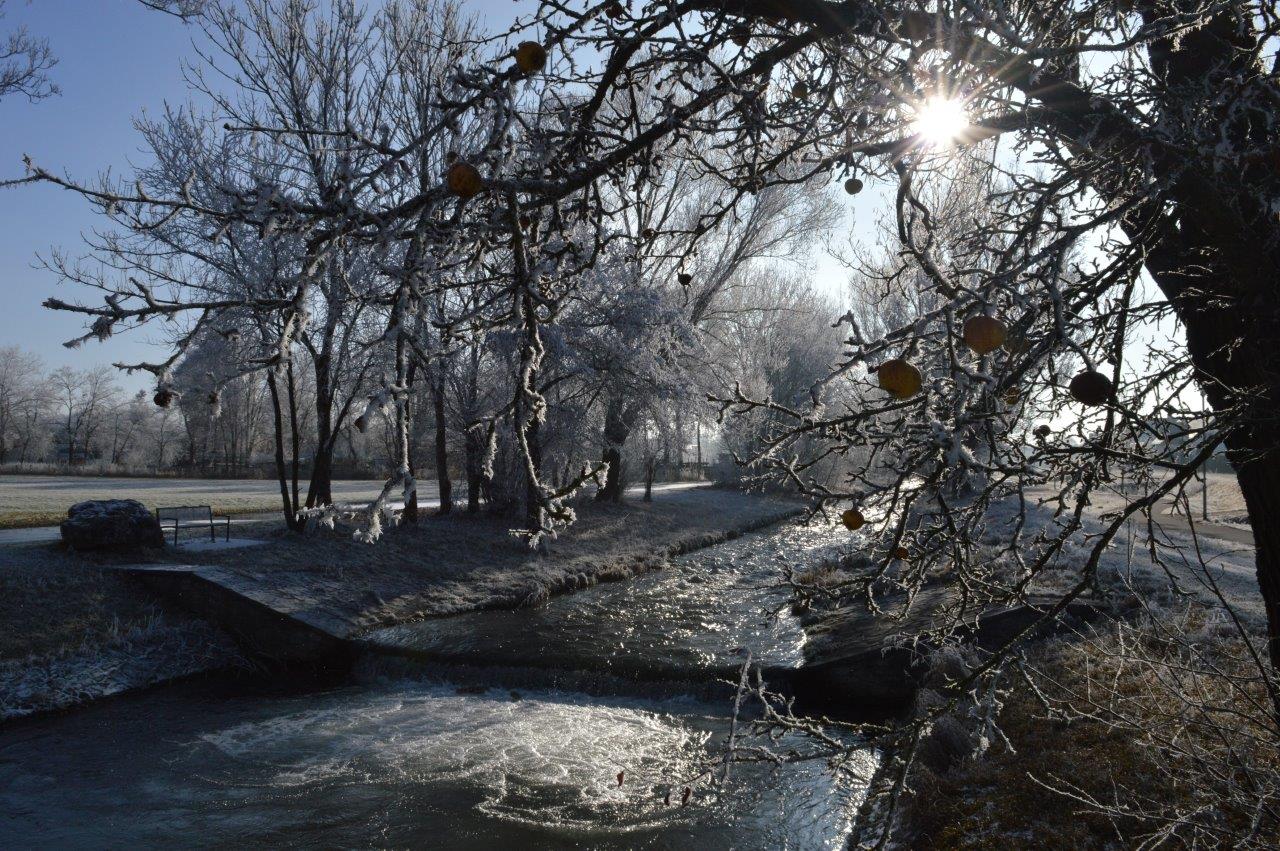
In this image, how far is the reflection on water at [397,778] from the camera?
5.78 meters

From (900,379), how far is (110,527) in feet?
43.9

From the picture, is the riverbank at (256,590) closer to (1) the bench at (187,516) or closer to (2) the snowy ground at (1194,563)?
(1) the bench at (187,516)

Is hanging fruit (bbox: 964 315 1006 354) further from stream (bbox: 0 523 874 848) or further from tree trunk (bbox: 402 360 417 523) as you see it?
stream (bbox: 0 523 874 848)

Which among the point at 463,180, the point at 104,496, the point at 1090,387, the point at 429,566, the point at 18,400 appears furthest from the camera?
the point at 18,400

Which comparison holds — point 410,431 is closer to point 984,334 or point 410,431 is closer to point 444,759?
point 984,334

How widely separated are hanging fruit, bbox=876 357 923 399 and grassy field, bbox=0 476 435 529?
16.7 meters

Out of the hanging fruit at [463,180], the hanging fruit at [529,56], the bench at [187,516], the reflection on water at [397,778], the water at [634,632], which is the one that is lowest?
the reflection on water at [397,778]

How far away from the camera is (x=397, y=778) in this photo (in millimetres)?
6672

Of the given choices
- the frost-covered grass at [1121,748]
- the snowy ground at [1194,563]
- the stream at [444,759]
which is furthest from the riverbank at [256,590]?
the snowy ground at [1194,563]

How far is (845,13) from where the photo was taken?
2801mm

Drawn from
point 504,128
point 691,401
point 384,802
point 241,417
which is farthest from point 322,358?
point 241,417

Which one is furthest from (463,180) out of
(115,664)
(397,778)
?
(115,664)

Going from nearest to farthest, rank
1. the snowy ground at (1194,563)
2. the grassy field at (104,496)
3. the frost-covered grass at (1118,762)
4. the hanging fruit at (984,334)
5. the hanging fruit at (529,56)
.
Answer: the hanging fruit at (984,334), the hanging fruit at (529,56), the frost-covered grass at (1118,762), the snowy ground at (1194,563), the grassy field at (104,496)

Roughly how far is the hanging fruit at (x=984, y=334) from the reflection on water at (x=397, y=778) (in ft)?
15.3
